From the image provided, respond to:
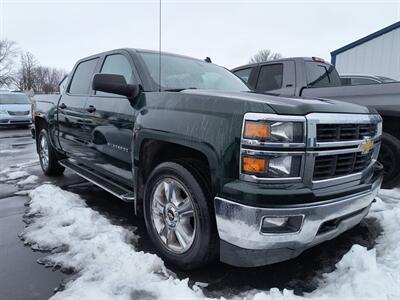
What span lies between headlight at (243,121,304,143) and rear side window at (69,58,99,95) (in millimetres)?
2878

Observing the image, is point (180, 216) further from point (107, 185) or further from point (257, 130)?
point (107, 185)

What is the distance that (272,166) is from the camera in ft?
6.64

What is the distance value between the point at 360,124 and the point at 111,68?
2.76 meters

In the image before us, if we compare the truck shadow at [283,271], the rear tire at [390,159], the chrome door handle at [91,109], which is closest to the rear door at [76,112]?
the chrome door handle at [91,109]

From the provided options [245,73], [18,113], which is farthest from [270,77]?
[18,113]

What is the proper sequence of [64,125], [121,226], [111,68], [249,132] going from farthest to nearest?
[64,125], [111,68], [121,226], [249,132]

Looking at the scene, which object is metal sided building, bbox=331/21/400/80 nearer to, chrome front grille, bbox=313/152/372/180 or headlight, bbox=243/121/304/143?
chrome front grille, bbox=313/152/372/180

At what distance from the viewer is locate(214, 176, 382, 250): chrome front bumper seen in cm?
199

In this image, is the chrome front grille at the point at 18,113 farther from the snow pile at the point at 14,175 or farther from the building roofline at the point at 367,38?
the building roofline at the point at 367,38

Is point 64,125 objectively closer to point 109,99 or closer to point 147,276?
point 109,99

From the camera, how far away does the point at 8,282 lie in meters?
2.44

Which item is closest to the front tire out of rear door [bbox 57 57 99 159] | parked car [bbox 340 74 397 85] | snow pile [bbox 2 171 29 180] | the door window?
the door window

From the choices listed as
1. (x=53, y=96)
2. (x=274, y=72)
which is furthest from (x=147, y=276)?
(x=274, y=72)

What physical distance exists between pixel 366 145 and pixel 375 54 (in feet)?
46.3
